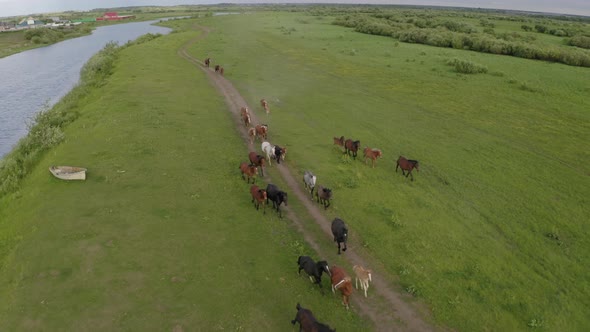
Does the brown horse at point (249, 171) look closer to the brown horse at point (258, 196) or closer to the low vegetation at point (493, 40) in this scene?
the brown horse at point (258, 196)

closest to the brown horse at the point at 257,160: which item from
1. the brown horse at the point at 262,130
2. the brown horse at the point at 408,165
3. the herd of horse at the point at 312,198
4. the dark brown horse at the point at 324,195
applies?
the herd of horse at the point at 312,198

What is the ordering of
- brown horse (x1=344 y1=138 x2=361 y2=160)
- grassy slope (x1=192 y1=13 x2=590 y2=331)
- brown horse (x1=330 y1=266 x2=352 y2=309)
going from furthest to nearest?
brown horse (x1=344 y1=138 x2=361 y2=160) < grassy slope (x1=192 y1=13 x2=590 y2=331) < brown horse (x1=330 y1=266 x2=352 y2=309)

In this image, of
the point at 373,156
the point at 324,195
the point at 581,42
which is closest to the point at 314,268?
the point at 324,195

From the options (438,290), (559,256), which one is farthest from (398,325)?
(559,256)

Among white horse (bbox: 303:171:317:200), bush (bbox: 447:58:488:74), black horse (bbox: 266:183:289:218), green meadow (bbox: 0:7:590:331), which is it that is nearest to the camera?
green meadow (bbox: 0:7:590:331)

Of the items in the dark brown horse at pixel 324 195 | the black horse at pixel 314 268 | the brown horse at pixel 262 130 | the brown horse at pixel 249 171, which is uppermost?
the brown horse at pixel 262 130

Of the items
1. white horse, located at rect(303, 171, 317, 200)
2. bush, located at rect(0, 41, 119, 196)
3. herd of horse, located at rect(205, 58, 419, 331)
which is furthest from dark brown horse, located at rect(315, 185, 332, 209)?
bush, located at rect(0, 41, 119, 196)

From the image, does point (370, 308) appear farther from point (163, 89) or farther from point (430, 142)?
point (163, 89)

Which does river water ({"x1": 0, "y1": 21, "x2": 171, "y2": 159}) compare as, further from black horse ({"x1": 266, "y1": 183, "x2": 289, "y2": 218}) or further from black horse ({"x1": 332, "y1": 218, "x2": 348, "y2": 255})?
black horse ({"x1": 332, "y1": 218, "x2": 348, "y2": 255})
